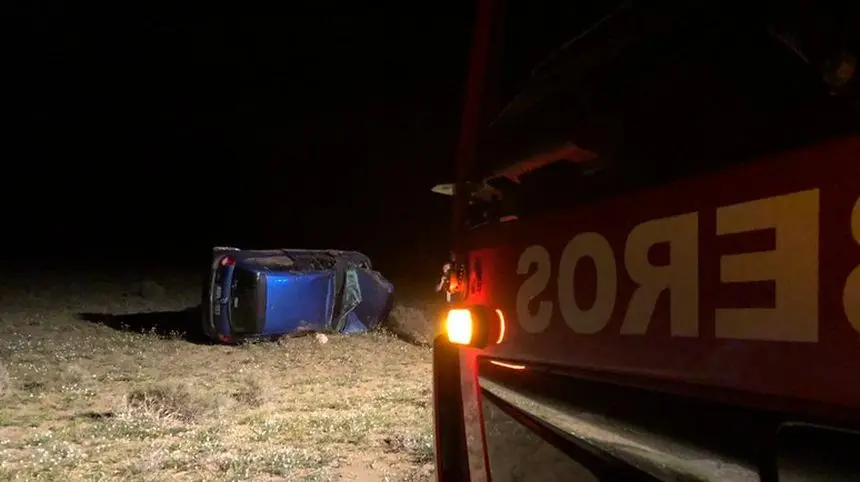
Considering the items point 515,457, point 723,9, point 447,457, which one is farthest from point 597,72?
point 447,457

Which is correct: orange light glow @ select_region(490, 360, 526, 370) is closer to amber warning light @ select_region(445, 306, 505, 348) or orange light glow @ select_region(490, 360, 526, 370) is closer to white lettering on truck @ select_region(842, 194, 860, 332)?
amber warning light @ select_region(445, 306, 505, 348)

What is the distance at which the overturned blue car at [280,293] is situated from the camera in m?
8.80

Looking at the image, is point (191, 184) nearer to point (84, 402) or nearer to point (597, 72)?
point (84, 402)

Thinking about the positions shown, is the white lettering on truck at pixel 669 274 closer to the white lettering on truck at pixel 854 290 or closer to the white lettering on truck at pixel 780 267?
the white lettering on truck at pixel 780 267

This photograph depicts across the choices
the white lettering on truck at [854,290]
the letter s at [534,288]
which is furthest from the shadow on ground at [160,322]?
the white lettering on truck at [854,290]

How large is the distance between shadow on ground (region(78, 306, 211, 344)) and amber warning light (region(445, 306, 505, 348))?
801cm

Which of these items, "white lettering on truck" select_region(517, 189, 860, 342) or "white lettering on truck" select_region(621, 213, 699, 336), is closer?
"white lettering on truck" select_region(517, 189, 860, 342)

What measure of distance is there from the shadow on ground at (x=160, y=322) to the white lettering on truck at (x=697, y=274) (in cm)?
849

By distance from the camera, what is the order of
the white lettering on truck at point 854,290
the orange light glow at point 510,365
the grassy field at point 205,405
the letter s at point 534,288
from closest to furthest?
the white lettering on truck at point 854,290 → the letter s at point 534,288 → the orange light glow at point 510,365 → the grassy field at point 205,405

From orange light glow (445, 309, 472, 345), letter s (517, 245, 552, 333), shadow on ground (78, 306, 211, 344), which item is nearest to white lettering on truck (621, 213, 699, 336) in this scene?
letter s (517, 245, 552, 333)

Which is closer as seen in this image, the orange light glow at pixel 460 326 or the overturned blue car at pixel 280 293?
the orange light glow at pixel 460 326

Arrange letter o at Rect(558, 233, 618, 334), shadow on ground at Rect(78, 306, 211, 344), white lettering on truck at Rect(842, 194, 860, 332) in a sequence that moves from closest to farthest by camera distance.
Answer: white lettering on truck at Rect(842, 194, 860, 332), letter o at Rect(558, 233, 618, 334), shadow on ground at Rect(78, 306, 211, 344)

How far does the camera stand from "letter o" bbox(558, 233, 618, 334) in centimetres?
181

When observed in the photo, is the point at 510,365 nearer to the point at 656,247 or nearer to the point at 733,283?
the point at 656,247
